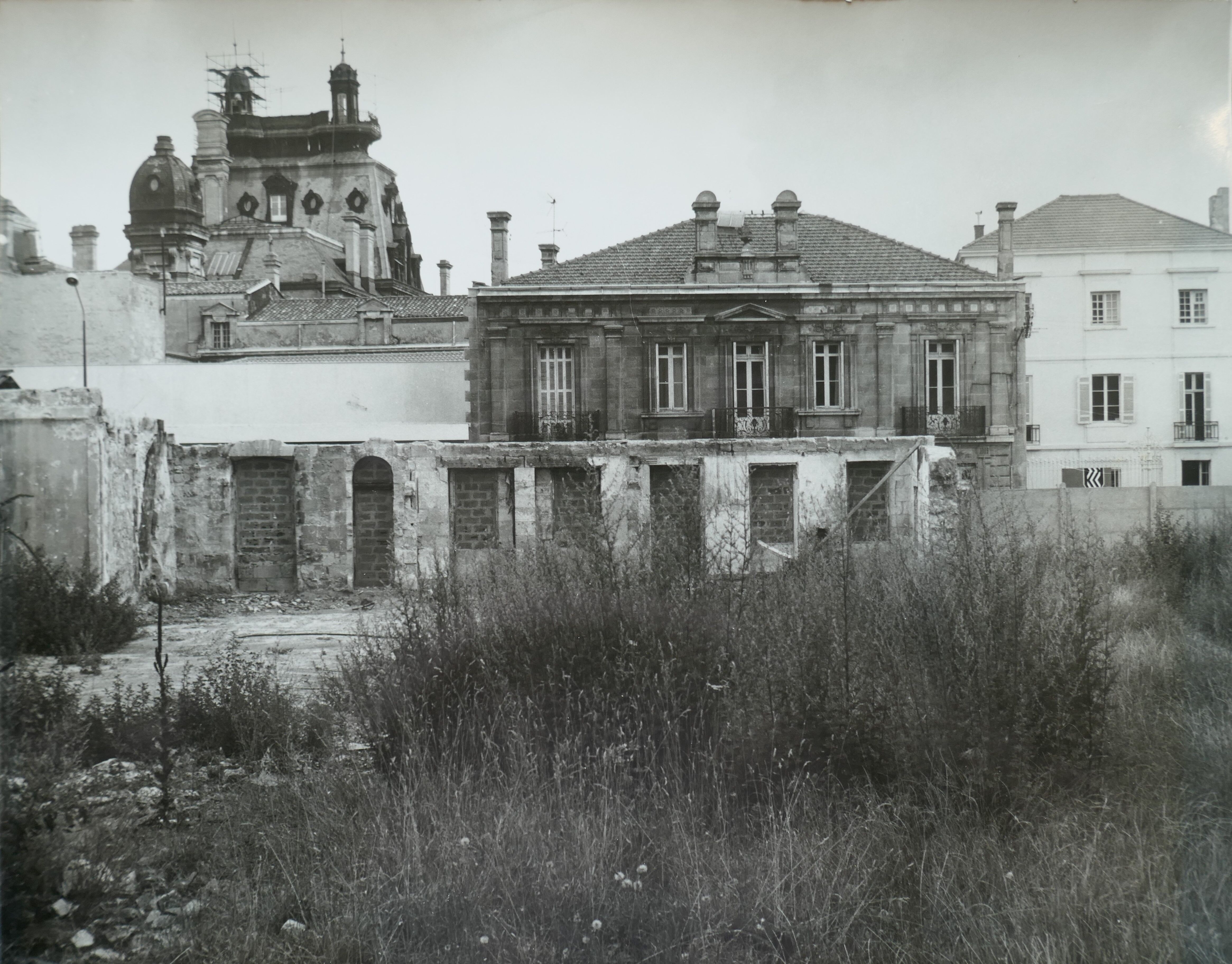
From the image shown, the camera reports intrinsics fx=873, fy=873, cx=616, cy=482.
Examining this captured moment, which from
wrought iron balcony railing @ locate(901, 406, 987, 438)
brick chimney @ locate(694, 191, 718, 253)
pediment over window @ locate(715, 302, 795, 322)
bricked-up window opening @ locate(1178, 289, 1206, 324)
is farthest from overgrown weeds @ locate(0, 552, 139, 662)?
bricked-up window opening @ locate(1178, 289, 1206, 324)

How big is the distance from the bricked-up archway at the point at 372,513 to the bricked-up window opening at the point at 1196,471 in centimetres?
843

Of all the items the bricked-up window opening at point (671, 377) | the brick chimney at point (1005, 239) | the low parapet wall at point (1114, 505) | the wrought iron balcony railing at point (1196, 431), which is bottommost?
the low parapet wall at point (1114, 505)

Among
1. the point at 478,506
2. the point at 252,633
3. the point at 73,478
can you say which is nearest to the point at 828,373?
the point at 478,506

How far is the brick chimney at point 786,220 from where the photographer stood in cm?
805

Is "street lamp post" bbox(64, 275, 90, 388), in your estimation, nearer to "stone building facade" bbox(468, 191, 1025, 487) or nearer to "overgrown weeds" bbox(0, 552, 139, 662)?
"overgrown weeds" bbox(0, 552, 139, 662)

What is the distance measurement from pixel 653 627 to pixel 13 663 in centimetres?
356

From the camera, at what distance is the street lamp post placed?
23.9ft

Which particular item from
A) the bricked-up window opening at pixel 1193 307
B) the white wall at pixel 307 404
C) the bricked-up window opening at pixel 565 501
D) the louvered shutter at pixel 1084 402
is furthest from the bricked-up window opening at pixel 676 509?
the bricked-up window opening at pixel 1193 307

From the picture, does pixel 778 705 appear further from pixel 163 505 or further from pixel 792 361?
pixel 163 505

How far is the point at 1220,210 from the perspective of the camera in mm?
7098

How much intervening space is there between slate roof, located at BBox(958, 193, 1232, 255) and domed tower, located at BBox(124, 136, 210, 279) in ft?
24.8

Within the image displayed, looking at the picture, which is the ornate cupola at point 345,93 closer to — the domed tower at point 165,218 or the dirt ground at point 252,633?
the domed tower at point 165,218

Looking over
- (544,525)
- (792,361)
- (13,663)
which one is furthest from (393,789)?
(792,361)

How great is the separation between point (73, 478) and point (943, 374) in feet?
27.6
